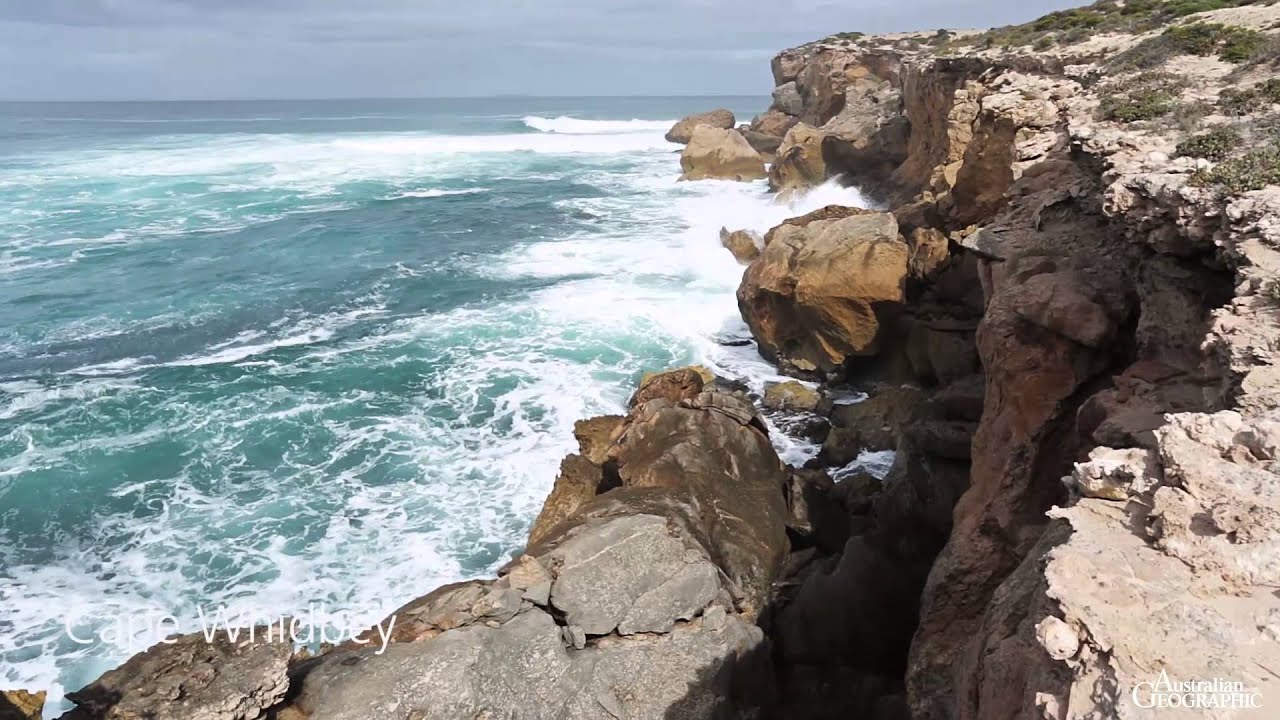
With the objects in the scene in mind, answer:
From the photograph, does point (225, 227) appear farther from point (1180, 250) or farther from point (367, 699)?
point (1180, 250)

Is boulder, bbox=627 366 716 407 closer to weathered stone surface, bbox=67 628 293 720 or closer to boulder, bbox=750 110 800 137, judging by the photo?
weathered stone surface, bbox=67 628 293 720

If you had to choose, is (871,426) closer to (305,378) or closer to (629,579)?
(629,579)

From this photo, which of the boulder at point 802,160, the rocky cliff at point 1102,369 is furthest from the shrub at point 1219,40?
the boulder at point 802,160

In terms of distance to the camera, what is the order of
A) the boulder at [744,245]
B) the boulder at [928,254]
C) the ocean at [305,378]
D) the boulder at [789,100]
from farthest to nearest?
the boulder at [789,100], the boulder at [744,245], the boulder at [928,254], the ocean at [305,378]

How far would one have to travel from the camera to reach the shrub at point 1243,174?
23.8 feet

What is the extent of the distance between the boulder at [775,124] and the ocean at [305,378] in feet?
55.1

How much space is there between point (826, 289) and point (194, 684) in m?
14.3

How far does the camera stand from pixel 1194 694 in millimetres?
3379

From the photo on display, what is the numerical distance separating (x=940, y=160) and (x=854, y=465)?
13593 mm

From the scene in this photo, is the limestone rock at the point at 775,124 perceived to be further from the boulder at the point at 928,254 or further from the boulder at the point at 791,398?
the boulder at the point at 791,398

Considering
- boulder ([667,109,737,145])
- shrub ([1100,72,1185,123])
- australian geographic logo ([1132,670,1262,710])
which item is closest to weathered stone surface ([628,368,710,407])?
shrub ([1100,72,1185,123])

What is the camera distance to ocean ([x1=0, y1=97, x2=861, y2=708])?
1298 centimetres

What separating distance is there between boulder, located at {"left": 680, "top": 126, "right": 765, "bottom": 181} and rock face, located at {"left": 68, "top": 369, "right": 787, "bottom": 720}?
3965 cm

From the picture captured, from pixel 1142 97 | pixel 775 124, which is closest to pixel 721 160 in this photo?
pixel 775 124
